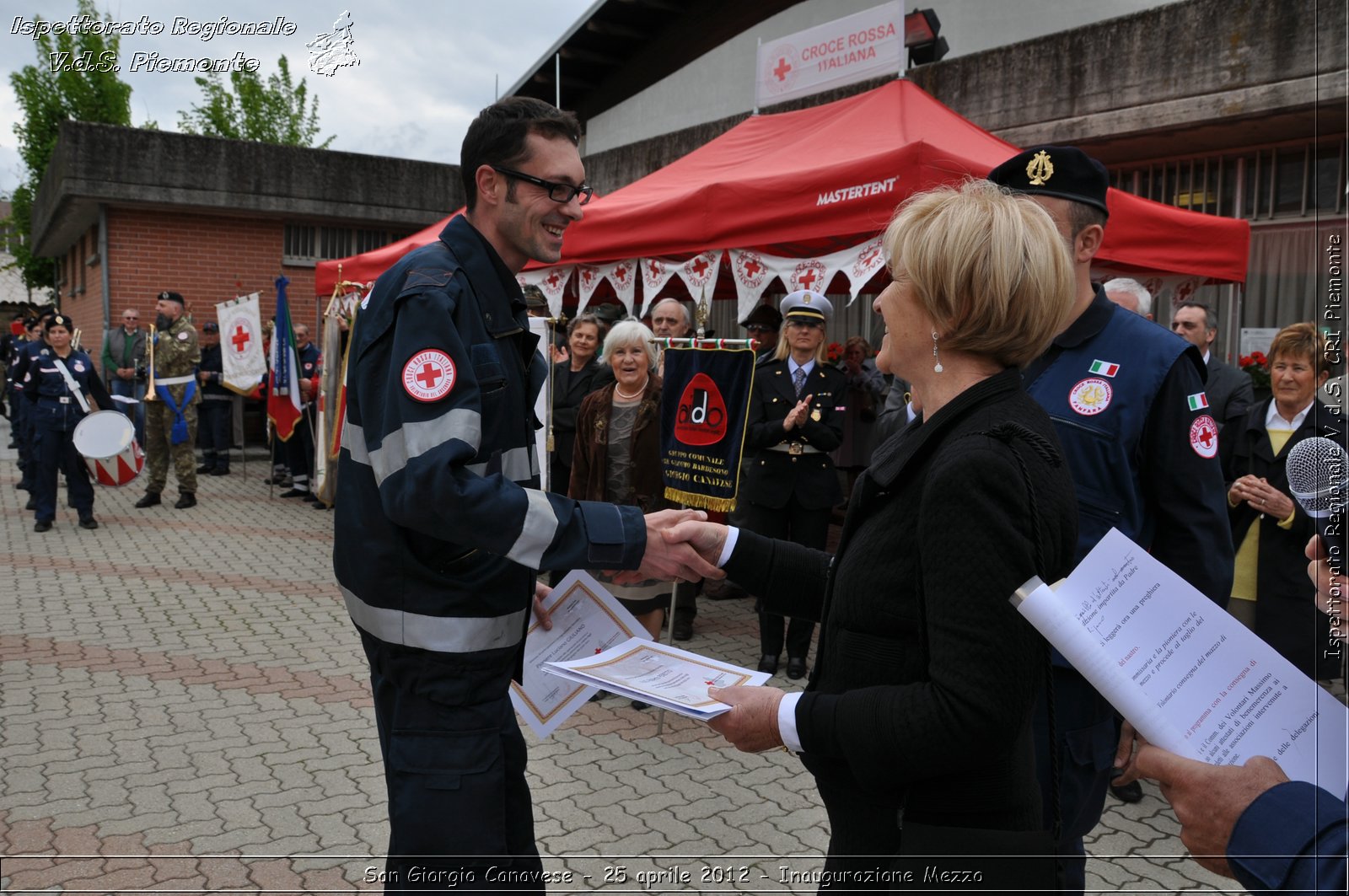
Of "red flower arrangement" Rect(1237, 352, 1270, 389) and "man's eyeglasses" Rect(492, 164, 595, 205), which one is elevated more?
"man's eyeglasses" Rect(492, 164, 595, 205)

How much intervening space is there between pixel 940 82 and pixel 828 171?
6233mm

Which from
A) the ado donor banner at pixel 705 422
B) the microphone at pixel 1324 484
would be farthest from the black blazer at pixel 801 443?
the microphone at pixel 1324 484

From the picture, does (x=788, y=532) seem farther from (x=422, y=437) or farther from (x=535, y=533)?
(x=422, y=437)

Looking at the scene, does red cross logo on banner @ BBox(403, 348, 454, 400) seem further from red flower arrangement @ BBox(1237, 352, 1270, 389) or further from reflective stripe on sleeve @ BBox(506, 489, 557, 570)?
red flower arrangement @ BBox(1237, 352, 1270, 389)

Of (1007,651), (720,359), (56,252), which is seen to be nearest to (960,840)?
(1007,651)

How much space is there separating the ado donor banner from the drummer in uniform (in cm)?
758

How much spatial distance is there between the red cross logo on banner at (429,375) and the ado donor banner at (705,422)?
12.5 feet

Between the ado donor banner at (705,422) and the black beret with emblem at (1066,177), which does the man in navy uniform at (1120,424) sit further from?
the ado donor banner at (705,422)

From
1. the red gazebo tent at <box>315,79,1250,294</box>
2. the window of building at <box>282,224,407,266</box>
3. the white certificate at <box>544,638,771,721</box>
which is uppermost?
the window of building at <box>282,224,407,266</box>

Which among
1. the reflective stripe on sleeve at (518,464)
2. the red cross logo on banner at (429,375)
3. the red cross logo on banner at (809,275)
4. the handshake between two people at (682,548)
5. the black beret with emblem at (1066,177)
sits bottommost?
the handshake between two people at (682,548)

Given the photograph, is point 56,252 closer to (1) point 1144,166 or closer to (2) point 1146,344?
(1) point 1144,166

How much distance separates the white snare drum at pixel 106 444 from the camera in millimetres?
9766

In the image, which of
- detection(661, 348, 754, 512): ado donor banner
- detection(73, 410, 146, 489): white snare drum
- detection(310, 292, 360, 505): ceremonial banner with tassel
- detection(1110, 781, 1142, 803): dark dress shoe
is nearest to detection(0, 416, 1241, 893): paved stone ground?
detection(1110, 781, 1142, 803): dark dress shoe

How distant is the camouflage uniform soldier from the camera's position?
11922 mm
